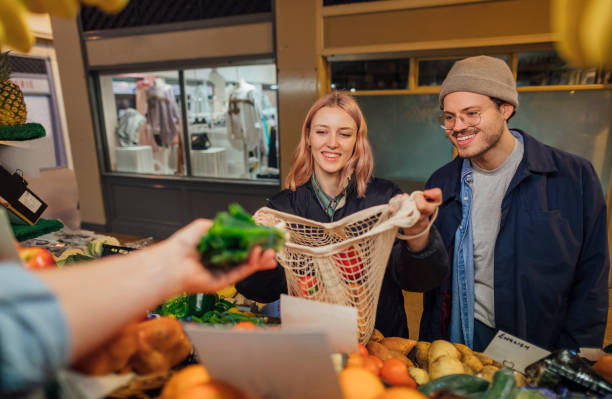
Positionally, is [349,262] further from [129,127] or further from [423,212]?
[129,127]

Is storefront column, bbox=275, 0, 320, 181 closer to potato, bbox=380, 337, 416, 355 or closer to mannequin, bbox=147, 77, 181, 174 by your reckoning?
mannequin, bbox=147, 77, 181, 174

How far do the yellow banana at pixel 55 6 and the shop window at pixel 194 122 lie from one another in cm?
397

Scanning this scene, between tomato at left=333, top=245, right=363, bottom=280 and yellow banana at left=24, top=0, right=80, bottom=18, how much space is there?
73cm

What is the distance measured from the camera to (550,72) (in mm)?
3316

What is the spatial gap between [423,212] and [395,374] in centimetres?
42

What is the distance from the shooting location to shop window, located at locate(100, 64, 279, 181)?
4785 mm

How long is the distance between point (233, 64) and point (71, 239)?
2940 millimetres

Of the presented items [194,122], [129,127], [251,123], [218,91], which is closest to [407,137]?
[251,123]

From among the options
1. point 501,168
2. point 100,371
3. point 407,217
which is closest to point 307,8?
point 501,168

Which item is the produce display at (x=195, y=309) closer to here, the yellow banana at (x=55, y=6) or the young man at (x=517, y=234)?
the yellow banana at (x=55, y=6)

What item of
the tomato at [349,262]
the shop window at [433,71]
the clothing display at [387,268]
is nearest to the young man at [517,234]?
the clothing display at [387,268]

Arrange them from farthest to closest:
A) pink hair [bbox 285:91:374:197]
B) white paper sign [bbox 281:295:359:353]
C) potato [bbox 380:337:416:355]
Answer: pink hair [bbox 285:91:374:197] → potato [bbox 380:337:416:355] → white paper sign [bbox 281:295:359:353]

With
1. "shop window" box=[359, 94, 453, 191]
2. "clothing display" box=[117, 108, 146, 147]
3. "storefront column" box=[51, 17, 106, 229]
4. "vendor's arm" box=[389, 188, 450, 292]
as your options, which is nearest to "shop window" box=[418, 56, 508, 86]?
"shop window" box=[359, 94, 453, 191]

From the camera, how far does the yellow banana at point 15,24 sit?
1.92 ft
